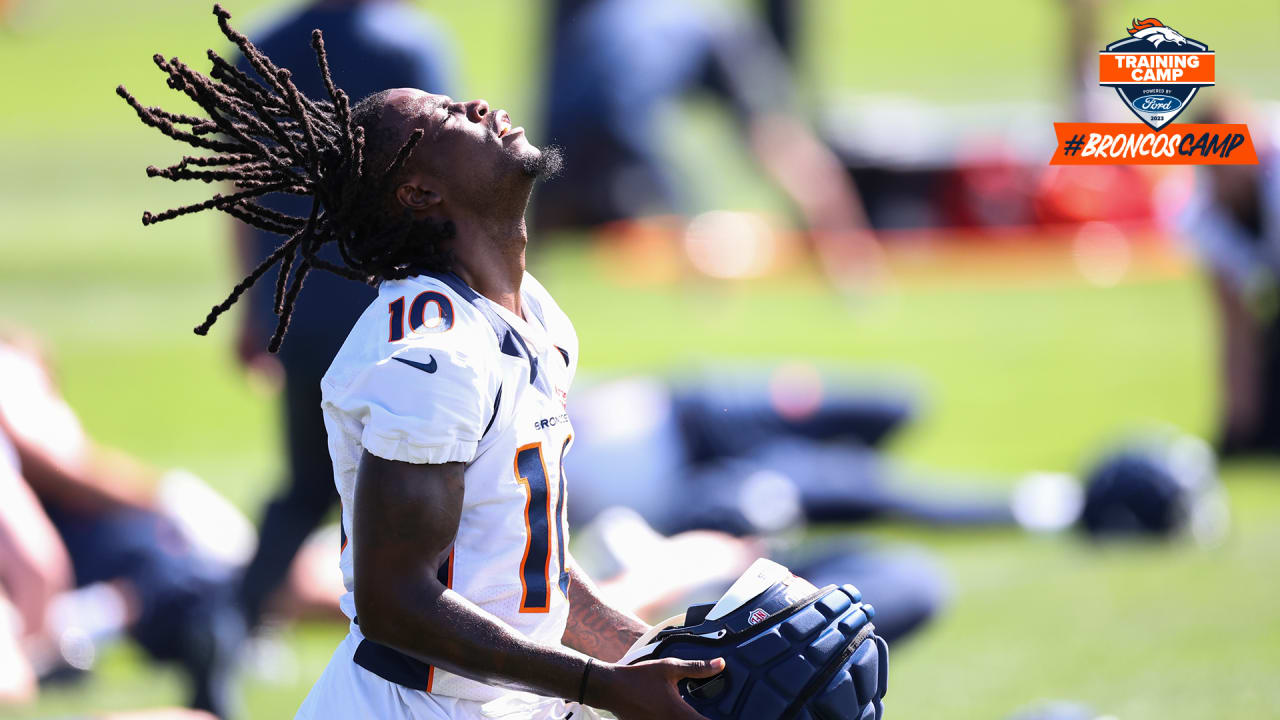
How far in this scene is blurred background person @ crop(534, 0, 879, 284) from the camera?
13.9 meters

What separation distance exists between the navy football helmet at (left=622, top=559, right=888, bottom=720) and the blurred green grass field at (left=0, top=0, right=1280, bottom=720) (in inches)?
102

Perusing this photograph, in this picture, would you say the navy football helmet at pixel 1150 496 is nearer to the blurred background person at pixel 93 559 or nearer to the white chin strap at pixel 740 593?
the blurred background person at pixel 93 559

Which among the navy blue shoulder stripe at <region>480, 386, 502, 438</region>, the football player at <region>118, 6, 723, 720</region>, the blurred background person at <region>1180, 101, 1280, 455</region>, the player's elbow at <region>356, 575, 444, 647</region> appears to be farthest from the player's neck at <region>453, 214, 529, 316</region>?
the blurred background person at <region>1180, 101, 1280, 455</region>

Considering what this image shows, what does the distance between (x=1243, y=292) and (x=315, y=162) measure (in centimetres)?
750

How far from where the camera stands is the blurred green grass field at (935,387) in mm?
5402

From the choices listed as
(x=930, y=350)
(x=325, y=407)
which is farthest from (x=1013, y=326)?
(x=325, y=407)

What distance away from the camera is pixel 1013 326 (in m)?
13.2

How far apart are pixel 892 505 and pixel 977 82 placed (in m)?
29.3

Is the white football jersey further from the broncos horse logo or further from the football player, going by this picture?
the broncos horse logo

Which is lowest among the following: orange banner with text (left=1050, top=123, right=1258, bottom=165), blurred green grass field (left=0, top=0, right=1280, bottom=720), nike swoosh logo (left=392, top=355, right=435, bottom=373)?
blurred green grass field (left=0, top=0, right=1280, bottom=720)

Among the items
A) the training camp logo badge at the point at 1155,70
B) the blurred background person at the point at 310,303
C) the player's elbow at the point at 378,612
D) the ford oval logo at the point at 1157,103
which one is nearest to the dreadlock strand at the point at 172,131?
the player's elbow at the point at 378,612

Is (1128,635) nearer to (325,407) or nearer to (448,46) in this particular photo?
(448,46)

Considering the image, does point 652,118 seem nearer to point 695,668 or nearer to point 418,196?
point 418,196

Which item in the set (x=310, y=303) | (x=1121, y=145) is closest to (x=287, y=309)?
(x=310, y=303)
